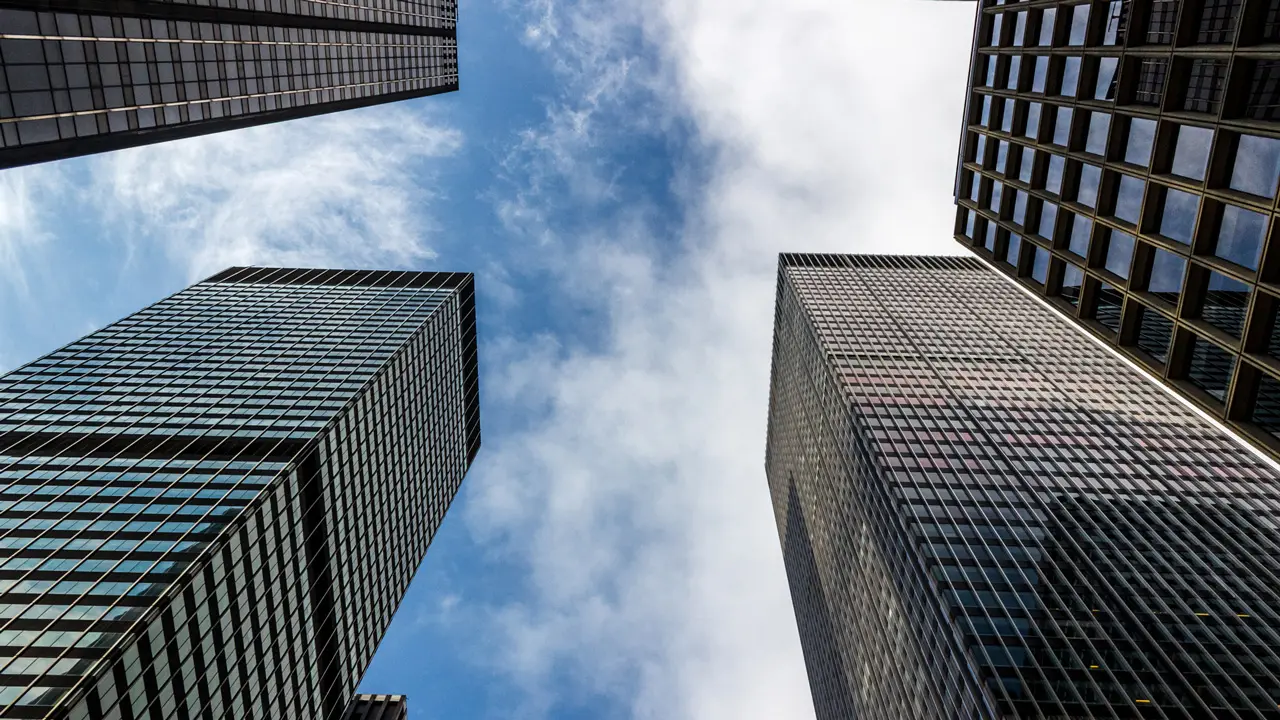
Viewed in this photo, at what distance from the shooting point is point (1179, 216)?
91.8 feet

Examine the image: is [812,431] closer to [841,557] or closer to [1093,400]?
[841,557]

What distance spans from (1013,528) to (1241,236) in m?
47.6

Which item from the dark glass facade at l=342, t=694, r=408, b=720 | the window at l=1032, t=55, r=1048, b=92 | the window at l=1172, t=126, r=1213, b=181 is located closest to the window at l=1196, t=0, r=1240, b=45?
the window at l=1172, t=126, r=1213, b=181

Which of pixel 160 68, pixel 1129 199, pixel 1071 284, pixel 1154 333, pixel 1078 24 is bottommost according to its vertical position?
pixel 1154 333

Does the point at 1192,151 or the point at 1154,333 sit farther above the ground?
the point at 1192,151

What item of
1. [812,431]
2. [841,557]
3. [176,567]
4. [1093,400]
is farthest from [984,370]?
[176,567]

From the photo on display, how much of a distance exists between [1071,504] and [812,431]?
3988 cm

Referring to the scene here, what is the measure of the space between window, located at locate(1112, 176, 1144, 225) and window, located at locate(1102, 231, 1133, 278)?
769 millimetres

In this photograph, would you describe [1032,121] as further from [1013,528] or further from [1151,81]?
[1013,528]

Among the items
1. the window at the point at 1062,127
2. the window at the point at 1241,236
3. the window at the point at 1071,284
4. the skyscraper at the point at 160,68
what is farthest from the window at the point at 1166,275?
the skyscraper at the point at 160,68

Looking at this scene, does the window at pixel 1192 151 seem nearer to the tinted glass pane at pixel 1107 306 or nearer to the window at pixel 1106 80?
the window at pixel 1106 80

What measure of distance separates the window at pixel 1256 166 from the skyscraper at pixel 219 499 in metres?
56.8

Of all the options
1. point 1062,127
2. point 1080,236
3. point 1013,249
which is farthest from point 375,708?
point 1062,127

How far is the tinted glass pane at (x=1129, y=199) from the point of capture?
101 ft
